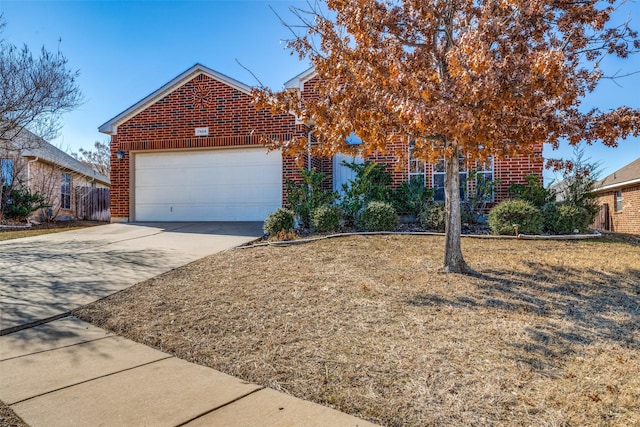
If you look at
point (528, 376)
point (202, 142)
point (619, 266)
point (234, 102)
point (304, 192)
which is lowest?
point (528, 376)

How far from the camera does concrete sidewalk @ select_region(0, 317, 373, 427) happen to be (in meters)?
2.64

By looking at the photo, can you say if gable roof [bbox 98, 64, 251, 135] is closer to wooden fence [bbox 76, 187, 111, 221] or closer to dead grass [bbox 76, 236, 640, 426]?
dead grass [bbox 76, 236, 640, 426]

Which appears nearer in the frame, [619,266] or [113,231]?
[619,266]

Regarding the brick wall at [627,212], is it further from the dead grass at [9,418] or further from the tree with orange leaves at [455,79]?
the dead grass at [9,418]

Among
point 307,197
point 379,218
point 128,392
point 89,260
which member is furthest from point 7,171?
point 128,392

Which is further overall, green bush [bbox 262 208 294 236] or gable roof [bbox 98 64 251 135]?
gable roof [bbox 98 64 251 135]

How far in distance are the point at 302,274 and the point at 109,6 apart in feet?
26.5

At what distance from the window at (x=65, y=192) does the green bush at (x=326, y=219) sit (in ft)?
51.0

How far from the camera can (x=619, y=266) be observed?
6.36 meters

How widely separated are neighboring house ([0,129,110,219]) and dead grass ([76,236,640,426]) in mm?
11754

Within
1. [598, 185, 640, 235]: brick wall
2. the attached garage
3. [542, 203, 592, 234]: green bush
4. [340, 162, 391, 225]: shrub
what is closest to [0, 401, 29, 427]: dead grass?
[340, 162, 391, 225]: shrub

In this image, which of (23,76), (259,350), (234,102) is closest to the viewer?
(259,350)

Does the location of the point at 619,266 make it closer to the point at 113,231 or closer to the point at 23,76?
the point at 113,231

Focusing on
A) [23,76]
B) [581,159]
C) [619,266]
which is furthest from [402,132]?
[23,76]
